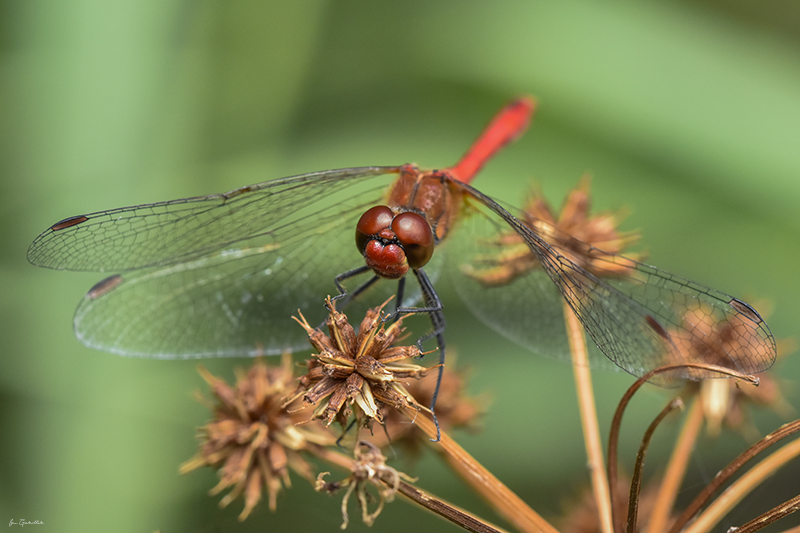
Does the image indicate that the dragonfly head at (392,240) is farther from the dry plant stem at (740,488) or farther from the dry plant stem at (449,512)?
the dry plant stem at (740,488)

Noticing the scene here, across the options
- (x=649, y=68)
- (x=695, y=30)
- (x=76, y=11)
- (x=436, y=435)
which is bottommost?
(x=436, y=435)

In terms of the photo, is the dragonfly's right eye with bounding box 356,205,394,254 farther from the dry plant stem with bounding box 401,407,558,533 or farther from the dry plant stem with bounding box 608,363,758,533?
the dry plant stem with bounding box 608,363,758,533

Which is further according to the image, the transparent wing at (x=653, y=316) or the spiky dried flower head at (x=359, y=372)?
the transparent wing at (x=653, y=316)

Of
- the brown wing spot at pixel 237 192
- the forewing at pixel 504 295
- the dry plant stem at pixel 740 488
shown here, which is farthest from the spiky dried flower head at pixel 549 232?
the brown wing spot at pixel 237 192

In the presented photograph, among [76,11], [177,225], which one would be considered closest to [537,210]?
[177,225]

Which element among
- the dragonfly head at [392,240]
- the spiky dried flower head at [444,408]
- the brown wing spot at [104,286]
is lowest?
the spiky dried flower head at [444,408]

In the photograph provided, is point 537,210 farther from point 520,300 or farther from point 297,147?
point 297,147
